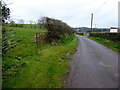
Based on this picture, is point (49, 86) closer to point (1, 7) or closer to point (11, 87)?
point (11, 87)

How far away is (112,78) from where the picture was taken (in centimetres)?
384

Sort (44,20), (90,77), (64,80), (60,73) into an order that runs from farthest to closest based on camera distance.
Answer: (44,20), (60,73), (90,77), (64,80)

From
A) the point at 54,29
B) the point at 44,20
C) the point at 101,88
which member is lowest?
the point at 101,88

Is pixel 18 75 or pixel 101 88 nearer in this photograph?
pixel 101 88

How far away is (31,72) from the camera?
4.12 metres

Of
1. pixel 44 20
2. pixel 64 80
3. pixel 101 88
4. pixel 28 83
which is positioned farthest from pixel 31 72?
pixel 44 20

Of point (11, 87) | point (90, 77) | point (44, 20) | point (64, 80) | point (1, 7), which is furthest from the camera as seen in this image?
point (44, 20)

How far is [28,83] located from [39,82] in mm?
360

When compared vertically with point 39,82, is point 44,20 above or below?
above

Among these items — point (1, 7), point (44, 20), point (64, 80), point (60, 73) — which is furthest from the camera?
point (44, 20)

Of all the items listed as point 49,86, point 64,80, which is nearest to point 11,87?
point 49,86

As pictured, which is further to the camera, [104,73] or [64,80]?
[104,73]

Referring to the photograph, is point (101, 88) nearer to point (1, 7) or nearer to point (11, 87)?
point (11, 87)

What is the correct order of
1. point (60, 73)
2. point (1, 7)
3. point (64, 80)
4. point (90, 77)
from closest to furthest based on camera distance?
point (64, 80) < point (90, 77) < point (60, 73) < point (1, 7)
